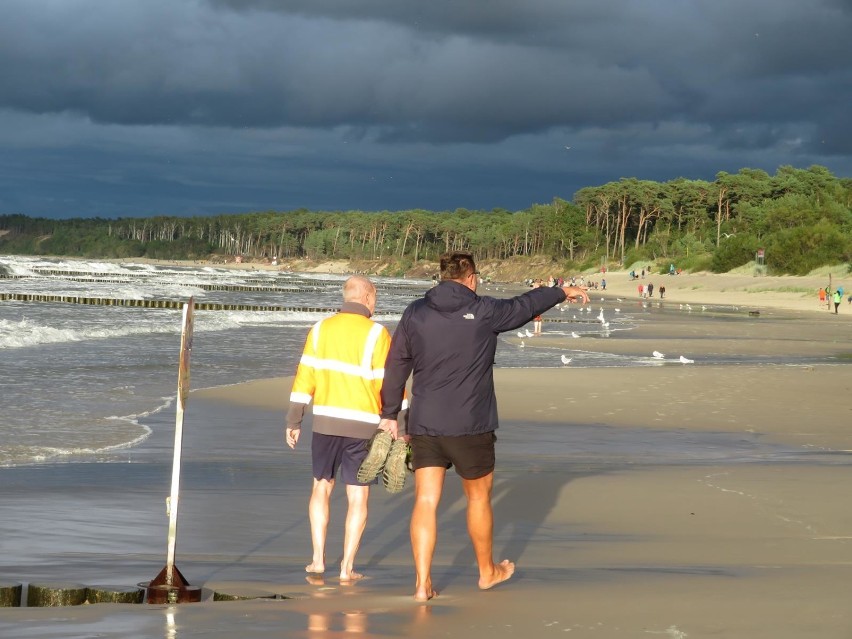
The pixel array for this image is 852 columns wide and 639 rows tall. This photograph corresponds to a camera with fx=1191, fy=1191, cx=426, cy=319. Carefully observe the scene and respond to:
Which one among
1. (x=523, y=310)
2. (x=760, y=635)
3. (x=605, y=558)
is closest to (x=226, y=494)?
(x=605, y=558)

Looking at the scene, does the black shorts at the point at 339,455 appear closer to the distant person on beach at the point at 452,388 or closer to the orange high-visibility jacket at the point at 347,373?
the orange high-visibility jacket at the point at 347,373

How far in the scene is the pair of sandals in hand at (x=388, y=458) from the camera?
6.64 metres

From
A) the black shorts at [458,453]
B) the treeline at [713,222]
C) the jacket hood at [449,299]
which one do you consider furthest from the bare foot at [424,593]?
the treeline at [713,222]

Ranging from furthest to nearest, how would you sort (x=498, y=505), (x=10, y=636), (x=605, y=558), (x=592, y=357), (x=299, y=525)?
(x=592, y=357) → (x=498, y=505) → (x=299, y=525) → (x=605, y=558) → (x=10, y=636)

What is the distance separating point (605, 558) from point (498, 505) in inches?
85.1

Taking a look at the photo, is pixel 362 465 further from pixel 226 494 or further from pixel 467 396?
pixel 226 494

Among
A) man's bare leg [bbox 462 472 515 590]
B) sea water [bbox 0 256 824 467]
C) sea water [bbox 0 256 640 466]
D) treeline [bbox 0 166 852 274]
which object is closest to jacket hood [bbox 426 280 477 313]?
man's bare leg [bbox 462 472 515 590]

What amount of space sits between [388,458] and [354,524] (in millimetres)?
642

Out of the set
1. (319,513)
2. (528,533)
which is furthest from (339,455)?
(528,533)

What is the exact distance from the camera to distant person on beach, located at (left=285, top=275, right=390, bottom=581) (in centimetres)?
705

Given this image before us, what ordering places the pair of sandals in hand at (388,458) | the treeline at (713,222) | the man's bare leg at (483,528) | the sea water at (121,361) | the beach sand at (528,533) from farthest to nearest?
the treeline at (713,222) → the sea water at (121,361) → the pair of sandals in hand at (388,458) → the man's bare leg at (483,528) → the beach sand at (528,533)

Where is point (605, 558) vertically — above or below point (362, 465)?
below

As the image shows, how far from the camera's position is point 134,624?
18.0 ft

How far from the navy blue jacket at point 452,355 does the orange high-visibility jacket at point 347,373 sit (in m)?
0.51
